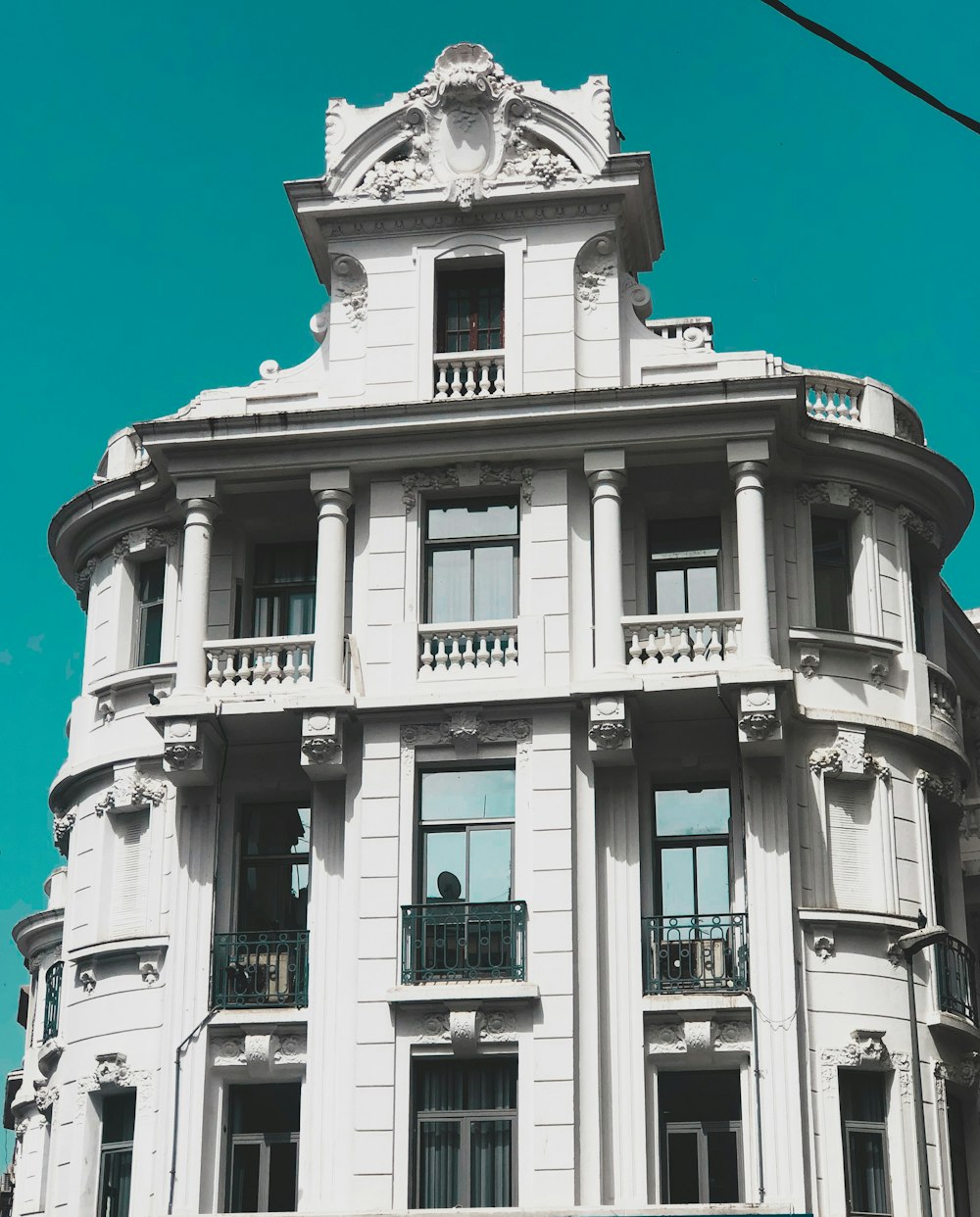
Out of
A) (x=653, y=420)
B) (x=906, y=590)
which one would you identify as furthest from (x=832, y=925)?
(x=653, y=420)

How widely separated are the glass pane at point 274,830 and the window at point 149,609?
338cm

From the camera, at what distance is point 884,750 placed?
3266 centimetres

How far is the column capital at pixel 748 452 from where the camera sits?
32500 millimetres

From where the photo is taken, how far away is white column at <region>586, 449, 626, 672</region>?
104ft

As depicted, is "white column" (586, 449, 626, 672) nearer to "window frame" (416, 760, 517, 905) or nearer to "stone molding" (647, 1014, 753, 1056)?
"window frame" (416, 760, 517, 905)

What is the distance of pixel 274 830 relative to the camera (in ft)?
109

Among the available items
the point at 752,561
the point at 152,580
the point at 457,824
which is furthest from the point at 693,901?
the point at 152,580

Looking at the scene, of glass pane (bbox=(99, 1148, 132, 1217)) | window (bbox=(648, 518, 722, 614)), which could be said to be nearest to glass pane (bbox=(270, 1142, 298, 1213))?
glass pane (bbox=(99, 1148, 132, 1217))

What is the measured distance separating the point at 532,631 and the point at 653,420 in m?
3.86

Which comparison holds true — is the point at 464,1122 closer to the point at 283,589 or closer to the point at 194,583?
the point at 194,583

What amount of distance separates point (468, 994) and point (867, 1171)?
631 centimetres

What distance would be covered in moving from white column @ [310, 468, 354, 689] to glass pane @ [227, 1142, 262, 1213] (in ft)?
23.1

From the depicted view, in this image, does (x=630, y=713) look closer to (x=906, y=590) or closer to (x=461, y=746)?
(x=461, y=746)

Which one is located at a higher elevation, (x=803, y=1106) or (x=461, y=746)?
(x=461, y=746)
